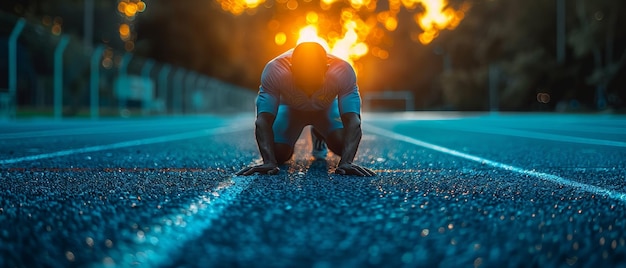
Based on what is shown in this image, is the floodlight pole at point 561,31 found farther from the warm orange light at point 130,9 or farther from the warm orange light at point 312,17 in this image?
the warm orange light at point 130,9

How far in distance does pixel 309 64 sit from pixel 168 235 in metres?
2.04

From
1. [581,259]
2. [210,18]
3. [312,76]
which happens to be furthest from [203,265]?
[210,18]

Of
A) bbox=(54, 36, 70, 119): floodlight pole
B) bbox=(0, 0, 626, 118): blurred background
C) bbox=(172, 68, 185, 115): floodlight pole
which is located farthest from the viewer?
bbox=(172, 68, 185, 115): floodlight pole

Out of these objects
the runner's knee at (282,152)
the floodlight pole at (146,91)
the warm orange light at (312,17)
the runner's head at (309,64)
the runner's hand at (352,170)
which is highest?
the warm orange light at (312,17)

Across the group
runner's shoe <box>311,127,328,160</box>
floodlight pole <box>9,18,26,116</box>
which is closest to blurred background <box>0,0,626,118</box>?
floodlight pole <box>9,18,26,116</box>

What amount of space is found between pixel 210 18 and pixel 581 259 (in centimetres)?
4431

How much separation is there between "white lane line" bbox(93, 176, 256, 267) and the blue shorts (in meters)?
1.78

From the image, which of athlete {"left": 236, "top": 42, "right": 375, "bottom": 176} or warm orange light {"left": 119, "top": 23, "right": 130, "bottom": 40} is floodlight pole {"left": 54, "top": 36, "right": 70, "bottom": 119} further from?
warm orange light {"left": 119, "top": 23, "right": 130, "bottom": 40}

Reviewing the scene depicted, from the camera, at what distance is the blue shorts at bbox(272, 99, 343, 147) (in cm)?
453

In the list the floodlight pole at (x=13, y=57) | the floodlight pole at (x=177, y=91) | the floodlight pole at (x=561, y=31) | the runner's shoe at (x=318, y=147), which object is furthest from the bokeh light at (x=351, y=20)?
the runner's shoe at (x=318, y=147)

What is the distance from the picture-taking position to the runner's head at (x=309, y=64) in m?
3.72

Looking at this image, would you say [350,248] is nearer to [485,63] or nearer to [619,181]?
[619,181]

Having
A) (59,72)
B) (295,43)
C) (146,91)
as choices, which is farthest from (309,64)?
(295,43)

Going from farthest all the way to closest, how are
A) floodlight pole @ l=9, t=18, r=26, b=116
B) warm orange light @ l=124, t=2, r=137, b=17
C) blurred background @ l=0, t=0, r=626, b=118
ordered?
1. warm orange light @ l=124, t=2, r=137, b=17
2. blurred background @ l=0, t=0, r=626, b=118
3. floodlight pole @ l=9, t=18, r=26, b=116
